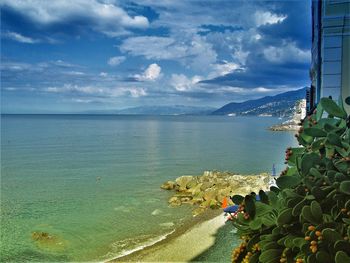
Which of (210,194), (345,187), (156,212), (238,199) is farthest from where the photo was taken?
(210,194)

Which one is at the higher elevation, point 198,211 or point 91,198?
point 198,211

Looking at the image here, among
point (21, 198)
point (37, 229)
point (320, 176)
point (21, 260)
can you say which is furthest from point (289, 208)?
point (21, 198)

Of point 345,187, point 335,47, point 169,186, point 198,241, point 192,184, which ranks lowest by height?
point 169,186

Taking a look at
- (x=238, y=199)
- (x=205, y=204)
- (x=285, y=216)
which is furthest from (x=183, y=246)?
(x=285, y=216)

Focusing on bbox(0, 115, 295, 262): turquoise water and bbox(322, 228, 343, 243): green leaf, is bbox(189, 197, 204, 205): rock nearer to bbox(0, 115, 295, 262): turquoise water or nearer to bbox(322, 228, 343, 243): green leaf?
→ bbox(0, 115, 295, 262): turquoise water

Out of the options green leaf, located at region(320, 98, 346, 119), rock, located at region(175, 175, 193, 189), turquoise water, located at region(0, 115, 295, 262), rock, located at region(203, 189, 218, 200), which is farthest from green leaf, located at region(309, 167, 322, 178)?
rock, located at region(175, 175, 193, 189)

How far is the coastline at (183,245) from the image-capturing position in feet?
38.9

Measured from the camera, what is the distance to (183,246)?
12844 millimetres

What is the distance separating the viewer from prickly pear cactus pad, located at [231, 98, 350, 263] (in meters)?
2.34

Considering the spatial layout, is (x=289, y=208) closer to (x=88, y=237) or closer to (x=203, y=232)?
(x=203, y=232)

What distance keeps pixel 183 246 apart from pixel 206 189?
417 inches

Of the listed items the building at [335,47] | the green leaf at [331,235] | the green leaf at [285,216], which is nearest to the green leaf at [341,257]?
the green leaf at [331,235]

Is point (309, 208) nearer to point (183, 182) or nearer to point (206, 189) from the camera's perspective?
point (206, 189)

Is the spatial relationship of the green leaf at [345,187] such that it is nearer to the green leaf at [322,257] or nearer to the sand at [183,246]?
the green leaf at [322,257]
